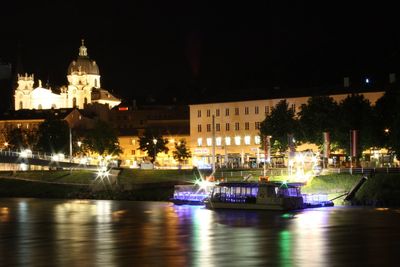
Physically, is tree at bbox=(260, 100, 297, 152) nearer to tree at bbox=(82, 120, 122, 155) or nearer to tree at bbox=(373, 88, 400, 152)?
tree at bbox=(373, 88, 400, 152)

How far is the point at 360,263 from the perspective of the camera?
41.5 metres

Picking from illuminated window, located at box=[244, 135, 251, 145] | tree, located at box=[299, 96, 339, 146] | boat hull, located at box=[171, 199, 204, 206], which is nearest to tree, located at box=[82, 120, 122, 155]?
illuminated window, located at box=[244, 135, 251, 145]

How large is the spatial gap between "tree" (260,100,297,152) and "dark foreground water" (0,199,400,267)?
4046cm

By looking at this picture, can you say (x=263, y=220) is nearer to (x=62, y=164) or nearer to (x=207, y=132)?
(x=62, y=164)

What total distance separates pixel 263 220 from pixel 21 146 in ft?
366

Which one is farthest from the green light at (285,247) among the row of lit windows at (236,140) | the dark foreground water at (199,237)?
the row of lit windows at (236,140)

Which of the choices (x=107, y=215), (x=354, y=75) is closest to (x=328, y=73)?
(x=354, y=75)

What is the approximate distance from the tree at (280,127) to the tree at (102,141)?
45.5m

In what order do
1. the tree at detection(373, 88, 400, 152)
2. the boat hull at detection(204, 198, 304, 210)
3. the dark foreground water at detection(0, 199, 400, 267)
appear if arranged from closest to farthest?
the dark foreground water at detection(0, 199, 400, 267) → the boat hull at detection(204, 198, 304, 210) → the tree at detection(373, 88, 400, 152)

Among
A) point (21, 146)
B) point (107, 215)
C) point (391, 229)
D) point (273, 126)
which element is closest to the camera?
point (391, 229)

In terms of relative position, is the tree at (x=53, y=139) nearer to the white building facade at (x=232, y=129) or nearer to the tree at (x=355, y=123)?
the white building facade at (x=232, y=129)

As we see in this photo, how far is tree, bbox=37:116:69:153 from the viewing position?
502 feet

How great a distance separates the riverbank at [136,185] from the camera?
A: 7556cm

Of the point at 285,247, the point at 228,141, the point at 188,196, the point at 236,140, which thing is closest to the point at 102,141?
the point at 228,141
